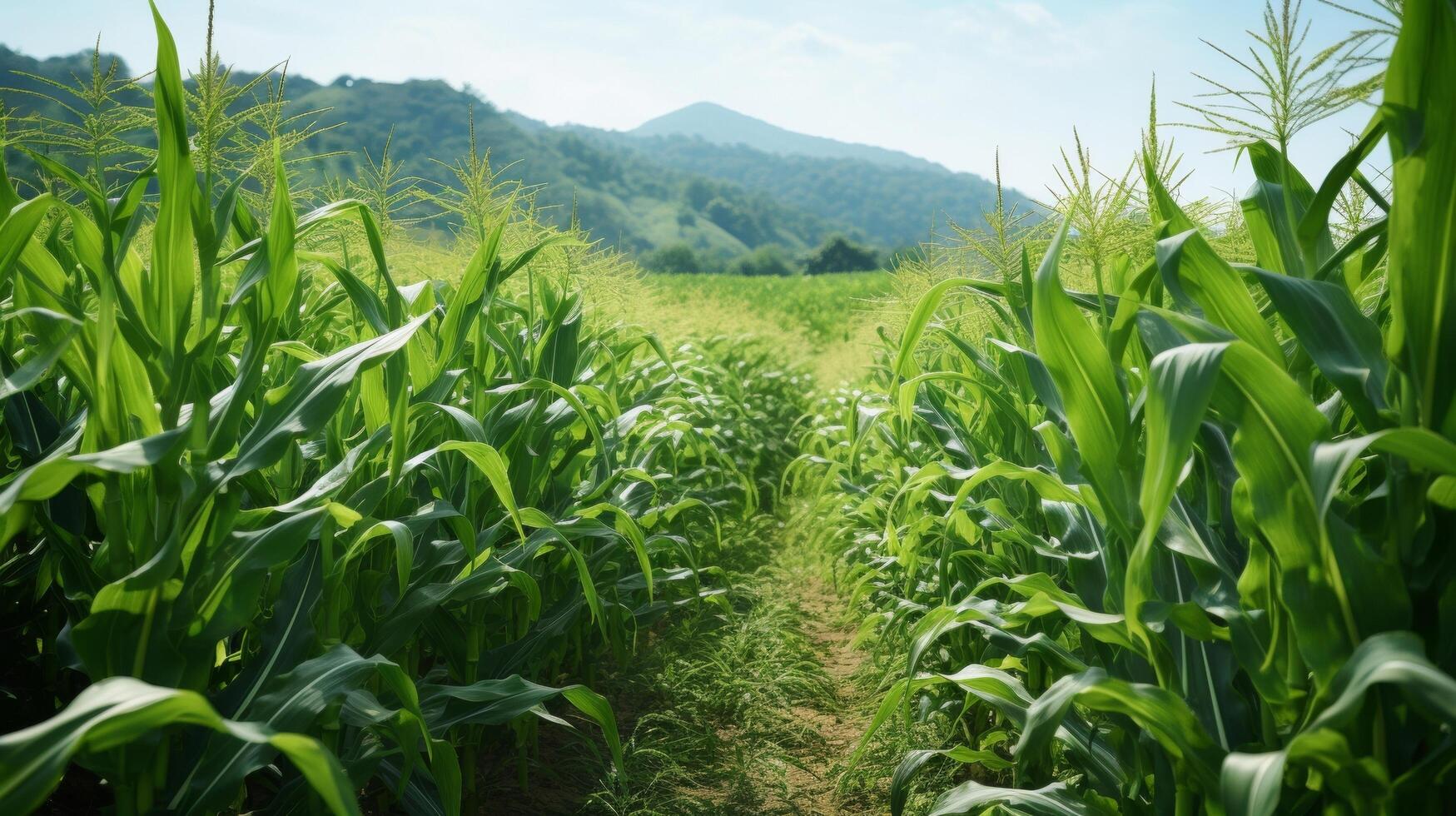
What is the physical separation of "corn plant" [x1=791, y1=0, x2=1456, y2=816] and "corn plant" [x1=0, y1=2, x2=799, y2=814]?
99 centimetres

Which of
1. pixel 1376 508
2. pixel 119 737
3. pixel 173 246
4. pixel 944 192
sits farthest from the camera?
pixel 944 192

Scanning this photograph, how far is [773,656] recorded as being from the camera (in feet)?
11.7

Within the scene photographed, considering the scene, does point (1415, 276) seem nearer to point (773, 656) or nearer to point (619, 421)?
point (619, 421)

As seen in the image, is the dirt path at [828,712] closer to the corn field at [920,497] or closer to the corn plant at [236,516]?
the corn field at [920,497]

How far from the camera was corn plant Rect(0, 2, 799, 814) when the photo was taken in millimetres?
1250

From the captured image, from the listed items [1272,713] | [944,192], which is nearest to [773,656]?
[1272,713]

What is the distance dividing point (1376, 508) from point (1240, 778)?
1.61 ft

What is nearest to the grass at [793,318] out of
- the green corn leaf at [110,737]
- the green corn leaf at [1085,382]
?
the green corn leaf at [1085,382]

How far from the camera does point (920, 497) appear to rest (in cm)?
242

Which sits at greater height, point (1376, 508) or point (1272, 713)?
point (1376, 508)

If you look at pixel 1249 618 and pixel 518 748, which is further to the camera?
pixel 518 748

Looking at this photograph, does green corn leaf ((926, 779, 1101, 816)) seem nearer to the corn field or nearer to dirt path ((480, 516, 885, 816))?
the corn field

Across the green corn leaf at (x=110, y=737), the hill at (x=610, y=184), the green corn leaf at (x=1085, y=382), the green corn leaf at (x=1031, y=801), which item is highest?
the hill at (x=610, y=184)

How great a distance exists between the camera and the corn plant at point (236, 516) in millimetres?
1250
